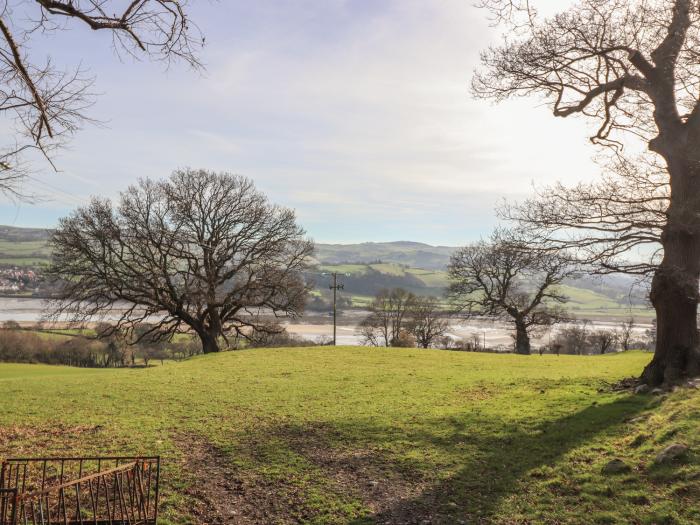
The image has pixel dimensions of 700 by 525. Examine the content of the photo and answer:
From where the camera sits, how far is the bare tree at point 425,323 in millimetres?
62594

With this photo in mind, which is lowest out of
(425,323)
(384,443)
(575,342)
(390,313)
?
(575,342)

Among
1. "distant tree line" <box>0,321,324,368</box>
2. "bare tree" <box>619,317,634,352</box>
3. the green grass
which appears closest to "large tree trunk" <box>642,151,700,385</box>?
"distant tree line" <box>0,321,324,368</box>

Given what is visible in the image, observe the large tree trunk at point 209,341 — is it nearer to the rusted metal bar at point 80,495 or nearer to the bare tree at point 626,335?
the rusted metal bar at point 80,495

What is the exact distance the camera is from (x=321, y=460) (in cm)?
785

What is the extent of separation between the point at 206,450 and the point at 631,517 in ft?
21.5

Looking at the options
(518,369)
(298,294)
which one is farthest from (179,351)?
(518,369)

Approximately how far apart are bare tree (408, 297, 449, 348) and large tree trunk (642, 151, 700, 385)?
4963 centimetres

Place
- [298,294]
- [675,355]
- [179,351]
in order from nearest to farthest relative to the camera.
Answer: [675,355]
[298,294]
[179,351]

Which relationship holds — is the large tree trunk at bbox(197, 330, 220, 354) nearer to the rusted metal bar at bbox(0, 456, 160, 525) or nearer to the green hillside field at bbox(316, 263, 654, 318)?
the rusted metal bar at bbox(0, 456, 160, 525)

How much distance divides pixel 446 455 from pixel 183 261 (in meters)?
26.8

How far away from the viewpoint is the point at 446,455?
8047 mm

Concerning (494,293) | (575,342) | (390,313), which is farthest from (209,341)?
(575,342)

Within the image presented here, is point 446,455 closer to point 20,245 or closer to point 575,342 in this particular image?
point 575,342

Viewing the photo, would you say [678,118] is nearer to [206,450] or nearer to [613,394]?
[613,394]
